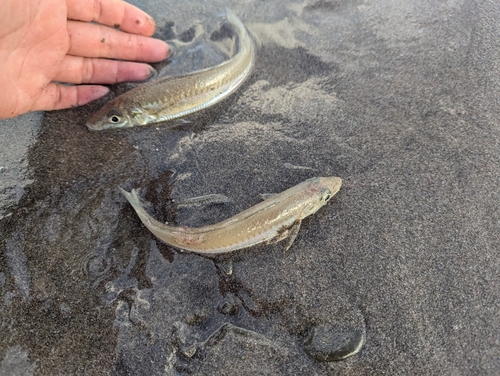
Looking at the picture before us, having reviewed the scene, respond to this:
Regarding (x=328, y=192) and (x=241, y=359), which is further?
(x=328, y=192)

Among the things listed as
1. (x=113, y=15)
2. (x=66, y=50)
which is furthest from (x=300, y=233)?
(x=113, y=15)

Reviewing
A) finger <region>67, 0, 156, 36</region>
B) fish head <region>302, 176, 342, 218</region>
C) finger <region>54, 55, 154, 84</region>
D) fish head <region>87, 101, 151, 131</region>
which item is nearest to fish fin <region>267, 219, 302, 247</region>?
fish head <region>302, 176, 342, 218</region>

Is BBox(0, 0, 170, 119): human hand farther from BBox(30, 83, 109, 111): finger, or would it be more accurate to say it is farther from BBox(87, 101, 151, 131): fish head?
BBox(87, 101, 151, 131): fish head

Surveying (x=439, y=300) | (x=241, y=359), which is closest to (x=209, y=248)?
(x=241, y=359)

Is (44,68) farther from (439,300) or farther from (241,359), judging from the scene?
(439,300)

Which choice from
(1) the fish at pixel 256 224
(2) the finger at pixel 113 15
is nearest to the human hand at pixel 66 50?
(2) the finger at pixel 113 15

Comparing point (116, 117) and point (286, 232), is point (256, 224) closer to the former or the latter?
point (286, 232)
